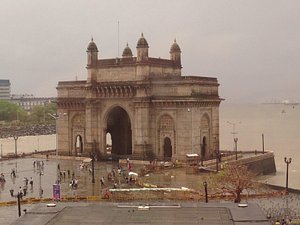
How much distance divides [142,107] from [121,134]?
37.7 feet

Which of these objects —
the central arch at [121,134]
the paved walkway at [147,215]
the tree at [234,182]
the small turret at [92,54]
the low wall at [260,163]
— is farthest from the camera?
the central arch at [121,134]

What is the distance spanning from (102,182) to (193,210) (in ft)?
90.2

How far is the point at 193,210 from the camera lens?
2848cm

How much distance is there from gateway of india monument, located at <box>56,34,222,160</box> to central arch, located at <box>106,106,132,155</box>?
0.14m

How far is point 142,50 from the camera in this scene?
72.1 meters

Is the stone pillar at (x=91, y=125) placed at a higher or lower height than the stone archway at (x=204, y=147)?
higher

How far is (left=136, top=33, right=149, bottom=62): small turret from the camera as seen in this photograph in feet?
237

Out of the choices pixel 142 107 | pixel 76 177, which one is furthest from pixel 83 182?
pixel 142 107

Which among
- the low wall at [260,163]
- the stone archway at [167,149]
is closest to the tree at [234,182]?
the low wall at [260,163]

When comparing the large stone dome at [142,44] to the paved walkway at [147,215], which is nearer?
the paved walkway at [147,215]

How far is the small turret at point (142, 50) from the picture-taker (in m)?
72.1

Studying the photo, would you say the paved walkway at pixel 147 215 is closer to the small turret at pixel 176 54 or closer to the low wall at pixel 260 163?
the low wall at pixel 260 163

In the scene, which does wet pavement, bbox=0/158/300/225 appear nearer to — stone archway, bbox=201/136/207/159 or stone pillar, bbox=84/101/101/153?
stone pillar, bbox=84/101/101/153

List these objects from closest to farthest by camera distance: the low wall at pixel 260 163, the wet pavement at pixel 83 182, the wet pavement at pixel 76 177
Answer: the wet pavement at pixel 83 182, the wet pavement at pixel 76 177, the low wall at pixel 260 163
